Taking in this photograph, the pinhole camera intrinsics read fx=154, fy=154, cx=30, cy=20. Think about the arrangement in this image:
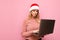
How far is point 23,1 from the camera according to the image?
1.98m

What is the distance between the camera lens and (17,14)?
1969 mm

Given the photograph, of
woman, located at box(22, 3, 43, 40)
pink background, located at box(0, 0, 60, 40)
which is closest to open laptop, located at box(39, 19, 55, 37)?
woman, located at box(22, 3, 43, 40)

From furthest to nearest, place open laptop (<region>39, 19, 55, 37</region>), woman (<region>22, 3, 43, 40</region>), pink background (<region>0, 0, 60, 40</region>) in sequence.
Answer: pink background (<region>0, 0, 60, 40</region>)
woman (<region>22, 3, 43, 40</region>)
open laptop (<region>39, 19, 55, 37</region>)

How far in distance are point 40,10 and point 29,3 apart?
168 millimetres

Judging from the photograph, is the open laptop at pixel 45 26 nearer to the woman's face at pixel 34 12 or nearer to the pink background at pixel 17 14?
the woman's face at pixel 34 12

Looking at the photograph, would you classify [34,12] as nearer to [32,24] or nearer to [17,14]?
[32,24]

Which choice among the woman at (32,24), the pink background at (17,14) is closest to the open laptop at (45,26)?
the woman at (32,24)

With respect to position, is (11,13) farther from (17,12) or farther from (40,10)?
(40,10)

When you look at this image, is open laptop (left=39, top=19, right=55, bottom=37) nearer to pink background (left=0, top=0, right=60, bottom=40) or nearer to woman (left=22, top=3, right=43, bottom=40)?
woman (left=22, top=3, right=43, bottom=40)

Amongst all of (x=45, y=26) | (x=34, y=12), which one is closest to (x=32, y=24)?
(x=34, y=12)

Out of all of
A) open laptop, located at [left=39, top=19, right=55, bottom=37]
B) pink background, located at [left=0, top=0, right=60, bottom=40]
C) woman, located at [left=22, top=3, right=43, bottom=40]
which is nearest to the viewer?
open laptop, located at [left=39, top=19, right=55, bottom=37]

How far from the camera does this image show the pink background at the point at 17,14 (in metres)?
1.95

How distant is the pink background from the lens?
1.95 metres

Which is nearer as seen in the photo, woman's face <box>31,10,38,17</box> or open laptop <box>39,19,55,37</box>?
open laptop <box>39,19,55,37</box>
